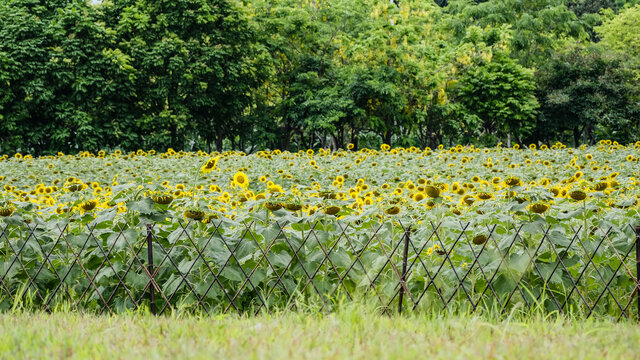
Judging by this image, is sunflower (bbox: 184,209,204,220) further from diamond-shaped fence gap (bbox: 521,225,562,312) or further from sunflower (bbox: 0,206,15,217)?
diamond-shaped fence gap (bbox: 521,225,562,312)

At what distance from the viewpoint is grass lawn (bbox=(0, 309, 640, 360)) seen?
2.42 m

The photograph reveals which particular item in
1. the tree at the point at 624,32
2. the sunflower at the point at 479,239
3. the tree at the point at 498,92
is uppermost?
the tree at the point at 624,32

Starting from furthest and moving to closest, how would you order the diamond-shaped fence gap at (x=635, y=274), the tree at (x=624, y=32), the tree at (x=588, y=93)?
the tree at (x=624, y=32) → the tree at (x=588, y=93) → the diamond-shaped fence gap at (x=635, y=274)

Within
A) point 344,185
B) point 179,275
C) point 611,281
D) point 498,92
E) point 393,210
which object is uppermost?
point 498,92

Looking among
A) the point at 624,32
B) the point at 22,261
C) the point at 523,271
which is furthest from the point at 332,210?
the point at 624,32

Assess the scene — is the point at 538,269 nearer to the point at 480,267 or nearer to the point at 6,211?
the point at 480,267

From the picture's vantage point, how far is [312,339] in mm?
2619

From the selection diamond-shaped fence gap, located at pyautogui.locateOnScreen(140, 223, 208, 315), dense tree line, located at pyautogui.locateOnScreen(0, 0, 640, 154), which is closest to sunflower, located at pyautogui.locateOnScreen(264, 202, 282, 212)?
diamond-shaped fence gap, located at pyautogui.locateOnScreen(140, 223, 208, 315)

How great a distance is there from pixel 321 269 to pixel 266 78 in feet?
72.6

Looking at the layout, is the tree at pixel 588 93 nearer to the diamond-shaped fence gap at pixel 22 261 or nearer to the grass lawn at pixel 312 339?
the grass lawn at pixel 312 339

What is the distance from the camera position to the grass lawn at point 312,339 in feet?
7.93

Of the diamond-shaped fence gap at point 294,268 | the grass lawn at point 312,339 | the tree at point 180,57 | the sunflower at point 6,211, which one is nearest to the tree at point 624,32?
the tree at point 180,57

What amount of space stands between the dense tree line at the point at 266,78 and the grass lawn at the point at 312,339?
19.0 metres

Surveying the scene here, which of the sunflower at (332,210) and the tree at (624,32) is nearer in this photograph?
the sunflower at (332,210)
